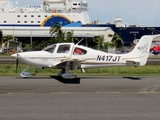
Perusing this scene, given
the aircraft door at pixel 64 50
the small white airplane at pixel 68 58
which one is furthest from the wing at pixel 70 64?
the aircraft door at pixel 64 50

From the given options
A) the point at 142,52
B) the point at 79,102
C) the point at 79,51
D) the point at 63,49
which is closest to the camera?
the point at 79,102

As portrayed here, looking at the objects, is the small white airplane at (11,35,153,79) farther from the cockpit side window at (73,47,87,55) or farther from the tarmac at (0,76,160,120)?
the tarmac at (0,76,160,120)

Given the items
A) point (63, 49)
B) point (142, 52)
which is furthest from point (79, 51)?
point (142, 52)

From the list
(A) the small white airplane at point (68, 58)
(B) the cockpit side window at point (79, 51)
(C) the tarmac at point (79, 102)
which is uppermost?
(B) the cockpit side window at point (79, 51)

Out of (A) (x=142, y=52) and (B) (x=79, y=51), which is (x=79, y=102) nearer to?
(B) (x=79, y=51)

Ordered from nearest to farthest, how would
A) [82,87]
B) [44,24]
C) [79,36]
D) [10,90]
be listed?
[10,90]
[82,87]
[79,36]
[44,24]

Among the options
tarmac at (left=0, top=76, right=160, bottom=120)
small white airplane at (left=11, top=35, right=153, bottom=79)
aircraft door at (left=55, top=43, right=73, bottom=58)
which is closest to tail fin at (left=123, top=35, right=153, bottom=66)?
small white airplane at (left=11, top=35, right=153, bottom=79)

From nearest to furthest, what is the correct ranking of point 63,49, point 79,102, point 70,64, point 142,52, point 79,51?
point 79,102 → point 70,64 → point 63,49 → point 79,51 → point 142,52

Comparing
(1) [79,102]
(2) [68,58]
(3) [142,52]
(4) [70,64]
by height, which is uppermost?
(3) [142,52]

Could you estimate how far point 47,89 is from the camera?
1509 cm

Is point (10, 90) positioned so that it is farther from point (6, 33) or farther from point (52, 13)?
point (52, 13)

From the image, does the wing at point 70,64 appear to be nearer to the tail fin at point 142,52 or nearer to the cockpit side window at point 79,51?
the cockpit side window at point 79,51

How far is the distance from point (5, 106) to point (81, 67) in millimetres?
10132

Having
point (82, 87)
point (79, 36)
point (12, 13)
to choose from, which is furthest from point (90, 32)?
point (82, 87)
